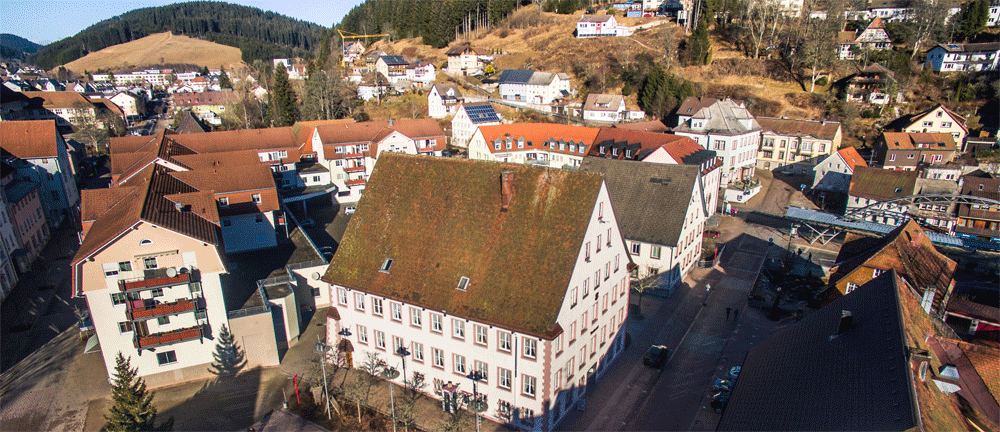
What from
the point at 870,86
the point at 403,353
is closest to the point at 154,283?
the point at 403,353

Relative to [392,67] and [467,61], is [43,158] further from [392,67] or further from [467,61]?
[467,61]

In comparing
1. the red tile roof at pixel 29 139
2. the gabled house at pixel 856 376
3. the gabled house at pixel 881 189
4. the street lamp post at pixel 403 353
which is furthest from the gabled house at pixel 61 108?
the gabled house at pixel 881 189

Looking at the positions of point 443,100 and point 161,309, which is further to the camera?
point 443,100

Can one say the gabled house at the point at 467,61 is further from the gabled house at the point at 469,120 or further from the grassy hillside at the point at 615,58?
the gabled house at the point at 469,120

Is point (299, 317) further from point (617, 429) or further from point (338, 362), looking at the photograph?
point (617, 429)

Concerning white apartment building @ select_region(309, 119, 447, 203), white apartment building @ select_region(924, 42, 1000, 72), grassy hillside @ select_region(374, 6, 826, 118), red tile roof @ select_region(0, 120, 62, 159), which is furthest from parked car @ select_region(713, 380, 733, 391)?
white apartment building @ select_region(924, 42, 1000, 72)

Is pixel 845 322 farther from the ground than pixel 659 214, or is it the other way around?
pixel 845 322
